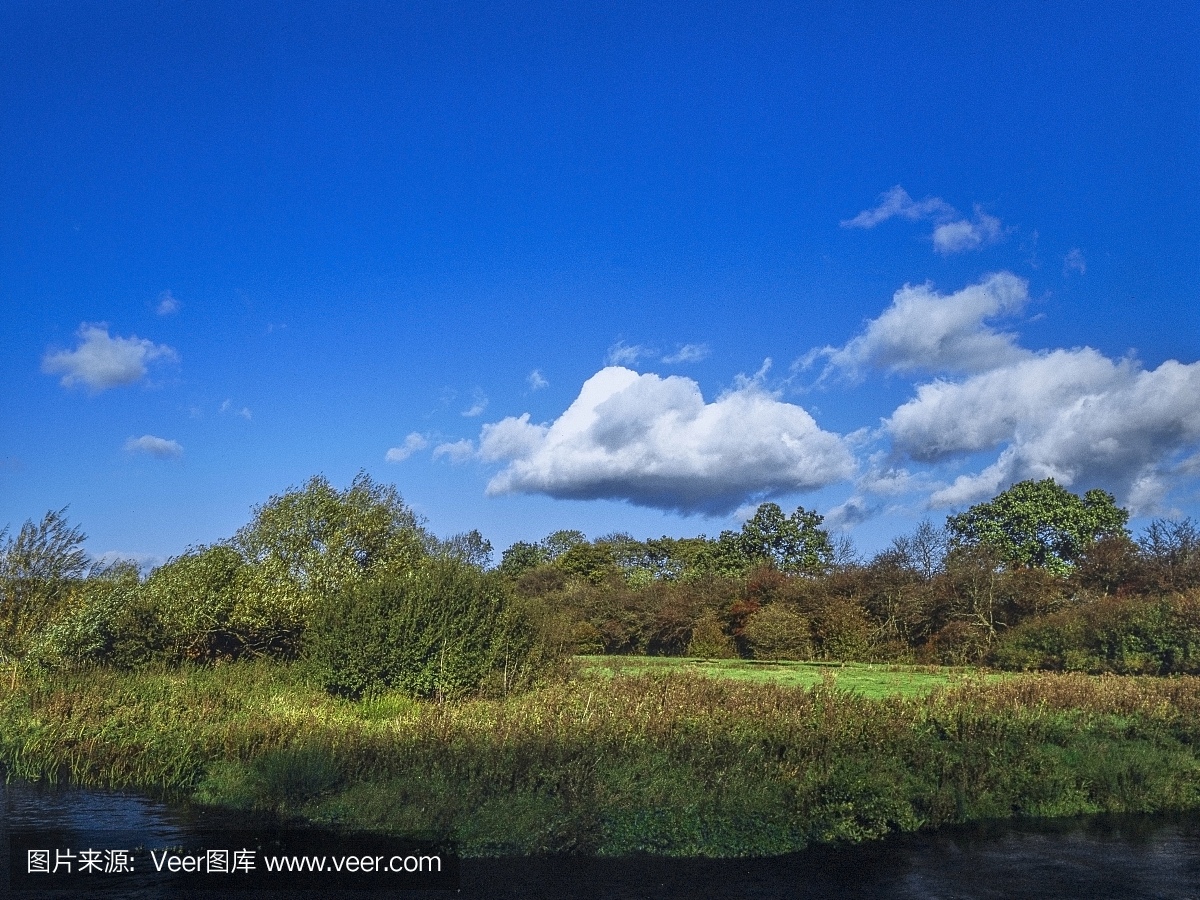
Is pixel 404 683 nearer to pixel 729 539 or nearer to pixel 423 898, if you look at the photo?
pixel 423 898

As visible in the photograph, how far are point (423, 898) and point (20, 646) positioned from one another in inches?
864

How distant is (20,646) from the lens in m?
27.9

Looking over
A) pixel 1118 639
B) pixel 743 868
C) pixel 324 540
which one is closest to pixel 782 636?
pixel 1118 639

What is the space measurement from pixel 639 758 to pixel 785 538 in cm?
5533

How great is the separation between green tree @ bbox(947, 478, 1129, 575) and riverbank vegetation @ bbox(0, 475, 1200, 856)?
1832cm

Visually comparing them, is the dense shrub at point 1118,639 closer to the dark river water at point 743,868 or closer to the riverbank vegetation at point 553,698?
the riverbank vegetation at point 553,698

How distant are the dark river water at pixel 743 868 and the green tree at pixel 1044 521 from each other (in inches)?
2049

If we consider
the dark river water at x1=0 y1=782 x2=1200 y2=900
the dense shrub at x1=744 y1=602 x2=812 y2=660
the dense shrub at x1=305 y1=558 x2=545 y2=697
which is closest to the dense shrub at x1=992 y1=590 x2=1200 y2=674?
the dense shrub at x1=744 y1=602 x2=812 y2=660

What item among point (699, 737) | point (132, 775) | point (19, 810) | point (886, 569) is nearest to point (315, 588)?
point (132, 775)

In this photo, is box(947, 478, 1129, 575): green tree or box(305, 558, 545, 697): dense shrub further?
box(947, 478, 1129, 575): green tree

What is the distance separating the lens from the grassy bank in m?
14.1

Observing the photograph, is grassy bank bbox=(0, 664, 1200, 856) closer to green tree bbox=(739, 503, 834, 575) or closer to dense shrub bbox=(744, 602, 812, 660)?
dense shrub bbox=(744, 602, 812, 660)

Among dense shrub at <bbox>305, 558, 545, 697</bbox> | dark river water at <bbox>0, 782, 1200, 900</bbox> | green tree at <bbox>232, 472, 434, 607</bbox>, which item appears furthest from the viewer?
green tree at <bbox>232, 472, 434, 607</bbox>

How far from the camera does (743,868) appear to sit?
13141 mm
